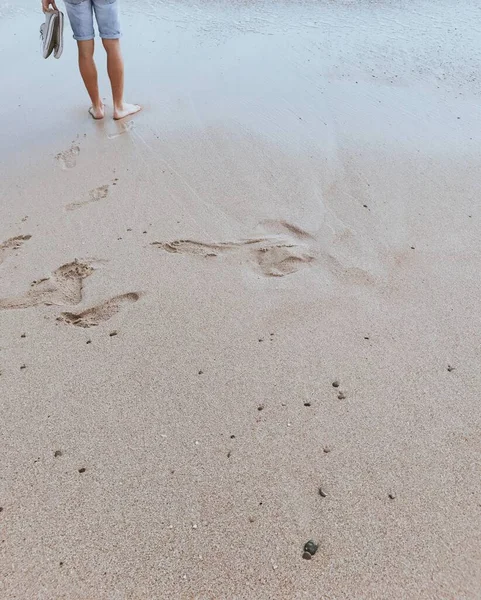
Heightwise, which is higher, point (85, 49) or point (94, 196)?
point (85, 49)

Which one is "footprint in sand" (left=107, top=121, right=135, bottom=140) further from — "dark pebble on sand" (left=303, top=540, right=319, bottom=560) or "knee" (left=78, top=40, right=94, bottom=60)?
"dark pebble on sand" (left=303, top=540, right=319, bottom=560)

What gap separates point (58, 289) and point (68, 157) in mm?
1433

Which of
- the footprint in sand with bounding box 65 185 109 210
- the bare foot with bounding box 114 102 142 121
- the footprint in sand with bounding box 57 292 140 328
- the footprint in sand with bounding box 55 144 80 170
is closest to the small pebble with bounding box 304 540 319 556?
the footprint in sand with bounding box 57 292 140 328

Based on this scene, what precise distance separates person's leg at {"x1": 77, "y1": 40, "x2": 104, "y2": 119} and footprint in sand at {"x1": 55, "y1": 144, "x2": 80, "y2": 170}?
0.48m

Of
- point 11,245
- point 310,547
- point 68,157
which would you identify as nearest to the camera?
point 310,547

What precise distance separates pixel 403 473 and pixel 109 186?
224 cm

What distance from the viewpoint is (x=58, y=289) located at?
2.38 meters

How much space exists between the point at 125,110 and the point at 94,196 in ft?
3.86

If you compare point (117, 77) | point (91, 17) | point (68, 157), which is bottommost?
point (68, 157)

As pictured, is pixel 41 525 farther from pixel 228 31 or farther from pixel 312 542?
pixel 228 31

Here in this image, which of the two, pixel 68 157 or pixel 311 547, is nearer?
pixel 311 547

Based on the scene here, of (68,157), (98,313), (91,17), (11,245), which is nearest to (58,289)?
(98,313)

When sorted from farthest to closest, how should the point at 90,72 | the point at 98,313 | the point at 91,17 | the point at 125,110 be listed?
the point at 125,110, the point at 90,72, the point at 91,17, the point at 98,313

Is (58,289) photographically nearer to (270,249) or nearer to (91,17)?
(270,249)
